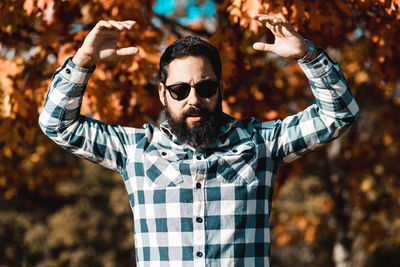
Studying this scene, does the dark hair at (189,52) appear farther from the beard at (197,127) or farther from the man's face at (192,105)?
the beard at (197,127)

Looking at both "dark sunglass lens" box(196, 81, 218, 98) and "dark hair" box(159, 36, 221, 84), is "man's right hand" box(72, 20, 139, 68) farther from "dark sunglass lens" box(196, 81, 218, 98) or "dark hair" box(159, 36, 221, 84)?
"dark sunglass lens" box(196, 81, 218, 98)

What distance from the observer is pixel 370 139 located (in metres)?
7.04

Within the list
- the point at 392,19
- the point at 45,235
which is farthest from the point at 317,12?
the point at 45,235

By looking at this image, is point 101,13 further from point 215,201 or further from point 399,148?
point 399,148

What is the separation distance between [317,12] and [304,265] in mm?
13641

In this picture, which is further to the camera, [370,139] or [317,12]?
[370,139]

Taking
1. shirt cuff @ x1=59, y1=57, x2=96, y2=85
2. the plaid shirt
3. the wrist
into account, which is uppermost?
the wrist

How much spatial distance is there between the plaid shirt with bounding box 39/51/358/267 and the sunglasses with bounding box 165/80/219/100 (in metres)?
0.18

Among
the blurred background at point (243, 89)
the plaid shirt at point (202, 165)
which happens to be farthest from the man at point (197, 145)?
the blurred background at point (243, 89)

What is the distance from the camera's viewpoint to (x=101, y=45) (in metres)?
2.01

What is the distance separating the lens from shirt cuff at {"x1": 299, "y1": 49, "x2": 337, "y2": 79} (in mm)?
1886

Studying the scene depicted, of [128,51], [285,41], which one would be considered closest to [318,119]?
[285,41]

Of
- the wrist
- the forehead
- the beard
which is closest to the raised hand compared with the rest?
the forehead

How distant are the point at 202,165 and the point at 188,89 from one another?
0.35 meters
